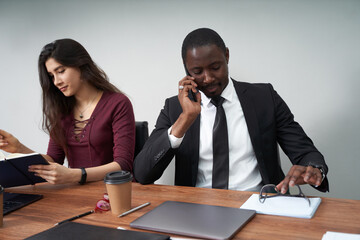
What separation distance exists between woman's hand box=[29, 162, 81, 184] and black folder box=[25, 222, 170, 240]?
1.77 feet

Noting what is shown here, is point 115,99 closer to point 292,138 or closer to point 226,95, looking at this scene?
point 226,95

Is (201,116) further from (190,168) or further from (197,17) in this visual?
(197,17)

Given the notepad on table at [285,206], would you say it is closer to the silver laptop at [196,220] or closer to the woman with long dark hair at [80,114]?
the silver laptop at [196,220]

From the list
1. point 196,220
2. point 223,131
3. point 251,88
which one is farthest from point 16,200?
point 251,88

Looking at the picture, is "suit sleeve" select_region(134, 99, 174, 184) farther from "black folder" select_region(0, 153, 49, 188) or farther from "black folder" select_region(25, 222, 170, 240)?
"black folder" select_region(25, 222, 170, 240)

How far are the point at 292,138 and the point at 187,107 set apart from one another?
21.1 inches

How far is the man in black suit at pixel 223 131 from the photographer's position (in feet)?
5.00

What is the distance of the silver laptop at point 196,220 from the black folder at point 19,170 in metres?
0.63

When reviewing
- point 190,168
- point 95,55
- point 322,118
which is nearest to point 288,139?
point 190,168

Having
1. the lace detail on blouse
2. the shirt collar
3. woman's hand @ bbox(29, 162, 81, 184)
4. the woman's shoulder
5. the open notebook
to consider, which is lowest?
the open notebook

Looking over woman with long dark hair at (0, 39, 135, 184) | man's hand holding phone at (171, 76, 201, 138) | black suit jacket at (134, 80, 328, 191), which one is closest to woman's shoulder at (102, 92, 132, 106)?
woman with long dark hair at (0, 39, 135, 184)

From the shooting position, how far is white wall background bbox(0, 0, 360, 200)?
6.93 feet

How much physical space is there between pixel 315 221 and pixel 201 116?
84 centimetres

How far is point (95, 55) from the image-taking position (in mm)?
2898
